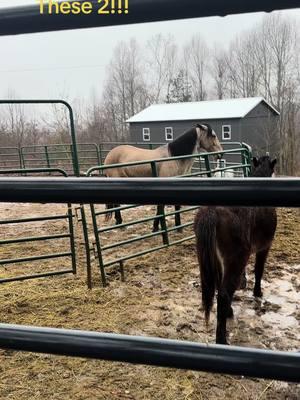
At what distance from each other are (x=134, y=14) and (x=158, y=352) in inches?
17.6

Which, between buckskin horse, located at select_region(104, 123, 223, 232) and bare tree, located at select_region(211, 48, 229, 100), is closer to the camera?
buckskin horse, located at select_region(104, 123, 223, 232)

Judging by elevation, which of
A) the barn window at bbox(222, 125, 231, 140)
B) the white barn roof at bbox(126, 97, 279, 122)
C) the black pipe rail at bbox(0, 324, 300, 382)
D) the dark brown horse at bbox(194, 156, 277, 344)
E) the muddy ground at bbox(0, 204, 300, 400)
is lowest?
the muddy ground at bbox(0, 204, 300, 400)

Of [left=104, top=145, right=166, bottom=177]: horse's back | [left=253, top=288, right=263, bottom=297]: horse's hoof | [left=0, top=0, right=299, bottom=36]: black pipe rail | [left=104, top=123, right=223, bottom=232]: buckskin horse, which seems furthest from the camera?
[left=104, top=145, right=166, bottom=177]: horse's back

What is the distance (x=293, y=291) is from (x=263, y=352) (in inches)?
135

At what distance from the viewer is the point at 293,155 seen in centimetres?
1762

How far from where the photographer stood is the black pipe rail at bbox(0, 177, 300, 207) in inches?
18.1

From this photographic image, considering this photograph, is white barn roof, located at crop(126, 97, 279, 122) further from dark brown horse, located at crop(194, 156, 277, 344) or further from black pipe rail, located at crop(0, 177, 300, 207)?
black pipe rail, located at crop(0, 177, 300, 207)

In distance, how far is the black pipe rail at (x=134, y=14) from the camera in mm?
458

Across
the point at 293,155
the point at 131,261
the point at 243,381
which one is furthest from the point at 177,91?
the point at 243,381

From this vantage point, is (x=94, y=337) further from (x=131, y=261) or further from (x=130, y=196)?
(x=131, y=261)

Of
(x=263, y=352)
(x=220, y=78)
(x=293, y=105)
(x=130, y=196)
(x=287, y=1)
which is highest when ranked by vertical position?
(x=220, y=78)

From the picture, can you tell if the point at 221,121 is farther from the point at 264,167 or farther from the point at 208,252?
the point at 208,252

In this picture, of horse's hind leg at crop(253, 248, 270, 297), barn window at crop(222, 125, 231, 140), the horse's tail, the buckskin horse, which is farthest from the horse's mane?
barn window at crop(222, 125, 231, 140)

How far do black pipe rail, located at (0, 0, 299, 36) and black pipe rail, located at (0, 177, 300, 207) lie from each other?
201 mm
